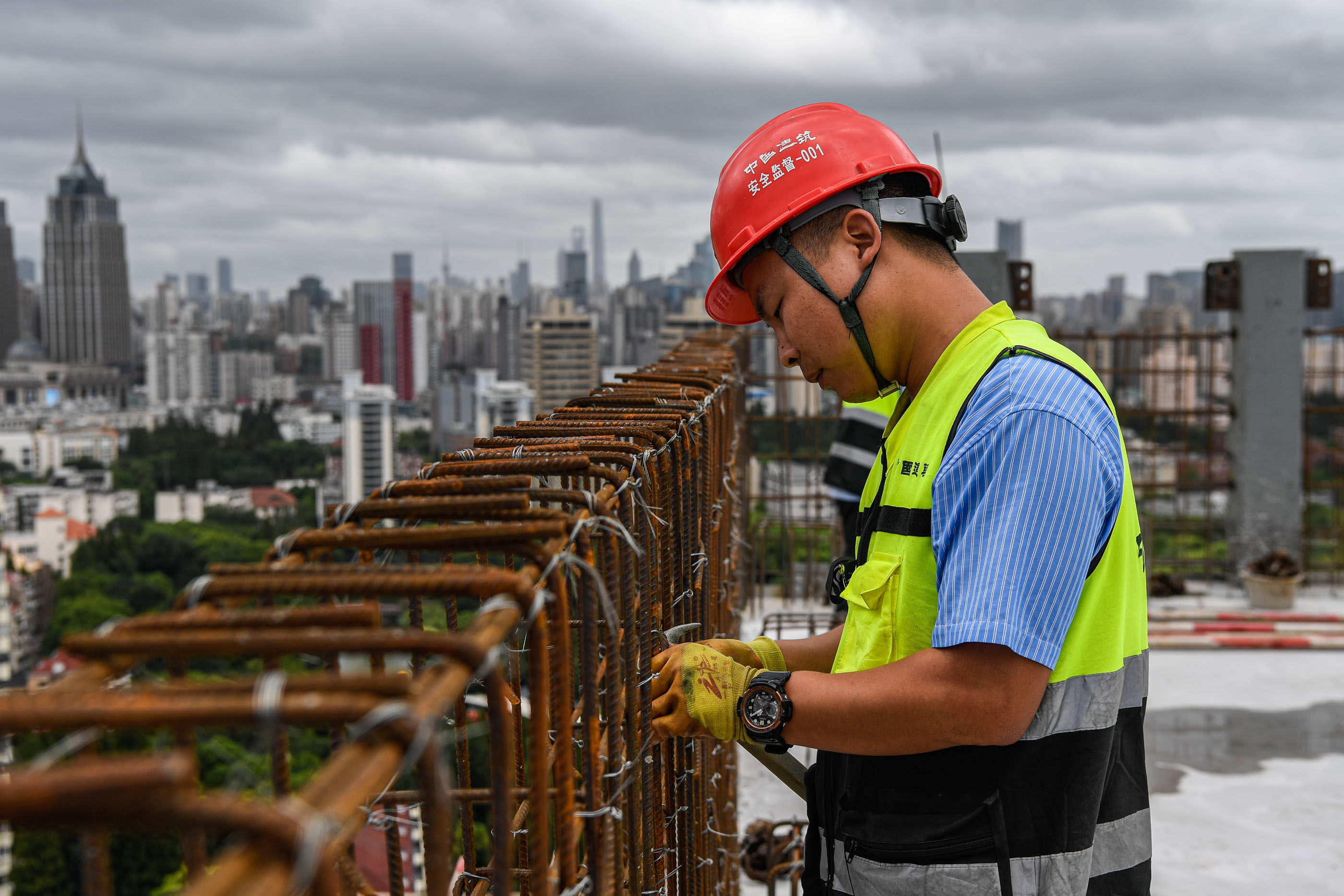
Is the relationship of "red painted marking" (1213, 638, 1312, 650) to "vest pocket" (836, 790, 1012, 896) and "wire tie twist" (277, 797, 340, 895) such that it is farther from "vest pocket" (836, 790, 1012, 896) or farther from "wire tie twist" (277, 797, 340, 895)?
"wire tie twist" (277, 797, 340, 895)

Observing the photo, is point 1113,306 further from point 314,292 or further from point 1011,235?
point 314,292

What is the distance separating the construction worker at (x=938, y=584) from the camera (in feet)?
6.04

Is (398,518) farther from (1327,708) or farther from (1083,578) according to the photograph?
(1327,708)

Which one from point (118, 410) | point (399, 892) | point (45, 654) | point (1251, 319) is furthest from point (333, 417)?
point (399, 892)

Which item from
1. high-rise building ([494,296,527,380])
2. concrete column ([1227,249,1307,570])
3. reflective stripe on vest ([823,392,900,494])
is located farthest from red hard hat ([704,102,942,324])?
high-rise building ([494,296,527,380])

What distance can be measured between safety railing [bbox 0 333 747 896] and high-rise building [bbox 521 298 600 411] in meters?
68.7

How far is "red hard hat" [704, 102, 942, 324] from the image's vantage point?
2.33 m

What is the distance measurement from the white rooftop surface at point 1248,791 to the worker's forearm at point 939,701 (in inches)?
141

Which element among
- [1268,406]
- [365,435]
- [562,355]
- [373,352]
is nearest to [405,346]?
[373,352]

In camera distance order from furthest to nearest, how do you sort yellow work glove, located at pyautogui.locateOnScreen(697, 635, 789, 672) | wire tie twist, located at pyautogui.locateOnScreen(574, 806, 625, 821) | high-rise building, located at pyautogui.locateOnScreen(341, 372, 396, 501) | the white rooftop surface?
1. high-rise building, located at pyautogui.locateOnScreen(341, 372, 396, 501)
2. the white rooftop surface
3. yellow work glove, located at pyautogui.locateOnScreen(697, 635, 789, 672)
4. wire tie twist, located at pyautogui.locateOnScreen(574, 806, 625, 821)

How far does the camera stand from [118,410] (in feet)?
435

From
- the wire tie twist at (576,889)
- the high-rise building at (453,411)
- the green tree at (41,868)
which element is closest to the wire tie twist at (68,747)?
the wire tie twist at (576,889)

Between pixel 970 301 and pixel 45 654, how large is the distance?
236ft

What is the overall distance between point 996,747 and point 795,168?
47.0 inches
